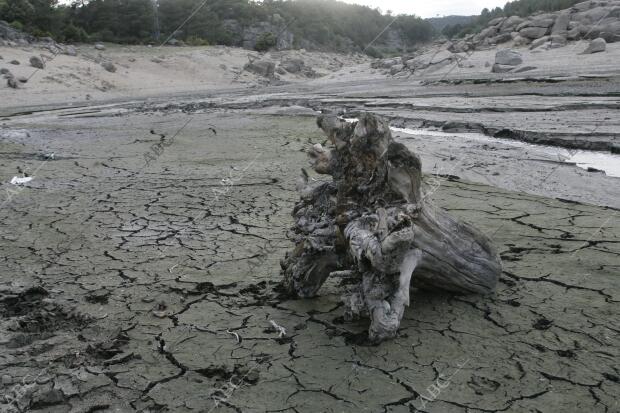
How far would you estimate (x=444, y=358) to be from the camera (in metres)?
2.66

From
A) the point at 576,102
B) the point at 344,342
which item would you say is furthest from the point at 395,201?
the point at 576,102

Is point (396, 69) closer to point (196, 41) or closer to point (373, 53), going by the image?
point (196, 41)

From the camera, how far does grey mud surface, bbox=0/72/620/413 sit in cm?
243

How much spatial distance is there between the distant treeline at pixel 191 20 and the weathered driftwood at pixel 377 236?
Answer: 28761 mm

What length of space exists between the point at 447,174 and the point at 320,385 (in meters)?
4.45

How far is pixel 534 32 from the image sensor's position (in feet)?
73.8

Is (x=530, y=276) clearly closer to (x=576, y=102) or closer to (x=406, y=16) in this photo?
(x=576, y=102)

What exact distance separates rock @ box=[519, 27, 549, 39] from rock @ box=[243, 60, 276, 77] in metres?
12.9

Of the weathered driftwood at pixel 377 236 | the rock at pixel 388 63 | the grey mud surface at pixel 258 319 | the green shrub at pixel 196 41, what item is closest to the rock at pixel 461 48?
the rock at pixel 388 63

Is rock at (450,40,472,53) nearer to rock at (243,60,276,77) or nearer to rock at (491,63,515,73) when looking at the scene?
rock at (491,63,515,73)

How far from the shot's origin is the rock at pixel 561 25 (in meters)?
21.3

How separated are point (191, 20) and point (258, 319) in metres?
37.9

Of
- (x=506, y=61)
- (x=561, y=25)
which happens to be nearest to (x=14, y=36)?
(x=506, y=61)

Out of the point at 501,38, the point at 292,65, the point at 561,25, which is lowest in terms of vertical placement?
the point at 292,65
